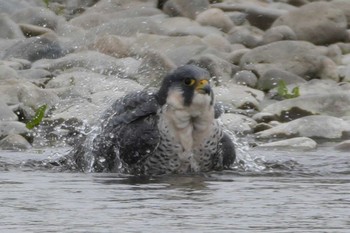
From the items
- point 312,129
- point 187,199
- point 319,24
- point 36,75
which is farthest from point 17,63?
point 187,199

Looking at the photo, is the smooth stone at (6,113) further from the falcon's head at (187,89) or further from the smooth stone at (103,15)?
the smooth stone at (103,15)

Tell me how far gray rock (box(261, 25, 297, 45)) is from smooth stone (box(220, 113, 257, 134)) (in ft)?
12.6

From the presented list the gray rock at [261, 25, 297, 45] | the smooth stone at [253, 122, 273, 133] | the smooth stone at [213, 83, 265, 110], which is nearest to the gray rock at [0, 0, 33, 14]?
the gray rock at [261, 25, 297, 45]

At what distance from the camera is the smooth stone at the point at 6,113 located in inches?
490

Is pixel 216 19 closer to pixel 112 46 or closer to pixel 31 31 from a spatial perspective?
pixel 112 46

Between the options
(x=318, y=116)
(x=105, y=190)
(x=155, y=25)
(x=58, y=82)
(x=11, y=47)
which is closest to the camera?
(x=105, y=190)

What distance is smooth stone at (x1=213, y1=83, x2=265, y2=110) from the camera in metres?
13.6

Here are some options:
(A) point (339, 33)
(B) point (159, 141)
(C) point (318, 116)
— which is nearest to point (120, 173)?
(B) point (159, 141)

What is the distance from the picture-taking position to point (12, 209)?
7.40m

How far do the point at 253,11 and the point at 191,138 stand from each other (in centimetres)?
939

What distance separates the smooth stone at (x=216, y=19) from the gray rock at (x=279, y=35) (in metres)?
1.26

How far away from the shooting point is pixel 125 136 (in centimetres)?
927

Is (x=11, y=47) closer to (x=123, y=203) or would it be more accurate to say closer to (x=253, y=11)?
(x=253, y=11)

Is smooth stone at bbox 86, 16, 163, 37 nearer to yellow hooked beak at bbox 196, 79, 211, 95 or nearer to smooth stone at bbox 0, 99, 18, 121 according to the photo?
smooth stone at bbox 0, 99, 18, 121
